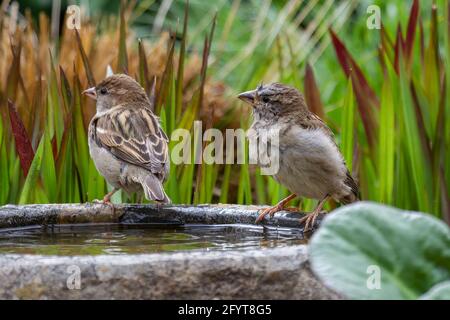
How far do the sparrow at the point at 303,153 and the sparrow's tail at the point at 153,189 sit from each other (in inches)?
18.8

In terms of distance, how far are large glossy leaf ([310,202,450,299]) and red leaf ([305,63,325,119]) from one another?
2.94 metres

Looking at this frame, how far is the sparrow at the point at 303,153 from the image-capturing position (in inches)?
146

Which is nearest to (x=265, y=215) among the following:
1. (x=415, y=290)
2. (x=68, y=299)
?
(x=68, y=299)

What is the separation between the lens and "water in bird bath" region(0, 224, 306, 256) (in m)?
2.92

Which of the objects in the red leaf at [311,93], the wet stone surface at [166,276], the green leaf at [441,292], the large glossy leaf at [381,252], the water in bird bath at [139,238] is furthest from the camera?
the red leaf at [311,93]

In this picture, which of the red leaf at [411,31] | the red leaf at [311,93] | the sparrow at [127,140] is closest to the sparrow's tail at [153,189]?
the sparrow at [127,140]

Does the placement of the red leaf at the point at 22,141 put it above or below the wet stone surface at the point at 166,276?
above

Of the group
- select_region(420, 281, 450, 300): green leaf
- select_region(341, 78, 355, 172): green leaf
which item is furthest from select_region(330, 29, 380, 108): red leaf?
select_region(420, 281, 450, 300): green leaf

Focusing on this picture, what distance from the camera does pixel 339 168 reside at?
3.82 metres

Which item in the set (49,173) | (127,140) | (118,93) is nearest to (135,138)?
(127,140)

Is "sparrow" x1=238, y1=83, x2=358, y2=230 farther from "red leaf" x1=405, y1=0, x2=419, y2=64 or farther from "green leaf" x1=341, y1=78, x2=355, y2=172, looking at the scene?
"red leaf" x1=405, y1=0, x2=419, y2=64

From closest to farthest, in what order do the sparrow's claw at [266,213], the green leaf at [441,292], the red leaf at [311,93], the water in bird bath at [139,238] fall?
the green leaf at [441,292], the water in bird bath at [139,238], the sparrow's claw at [266,213], the red leaf at [311,93]

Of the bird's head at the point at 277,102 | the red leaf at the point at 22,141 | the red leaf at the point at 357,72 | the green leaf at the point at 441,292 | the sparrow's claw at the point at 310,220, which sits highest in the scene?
the red leaf at the point at 357,72

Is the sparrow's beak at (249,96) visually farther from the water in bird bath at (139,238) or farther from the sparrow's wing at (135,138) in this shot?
the water in bird bath at (139,238)
